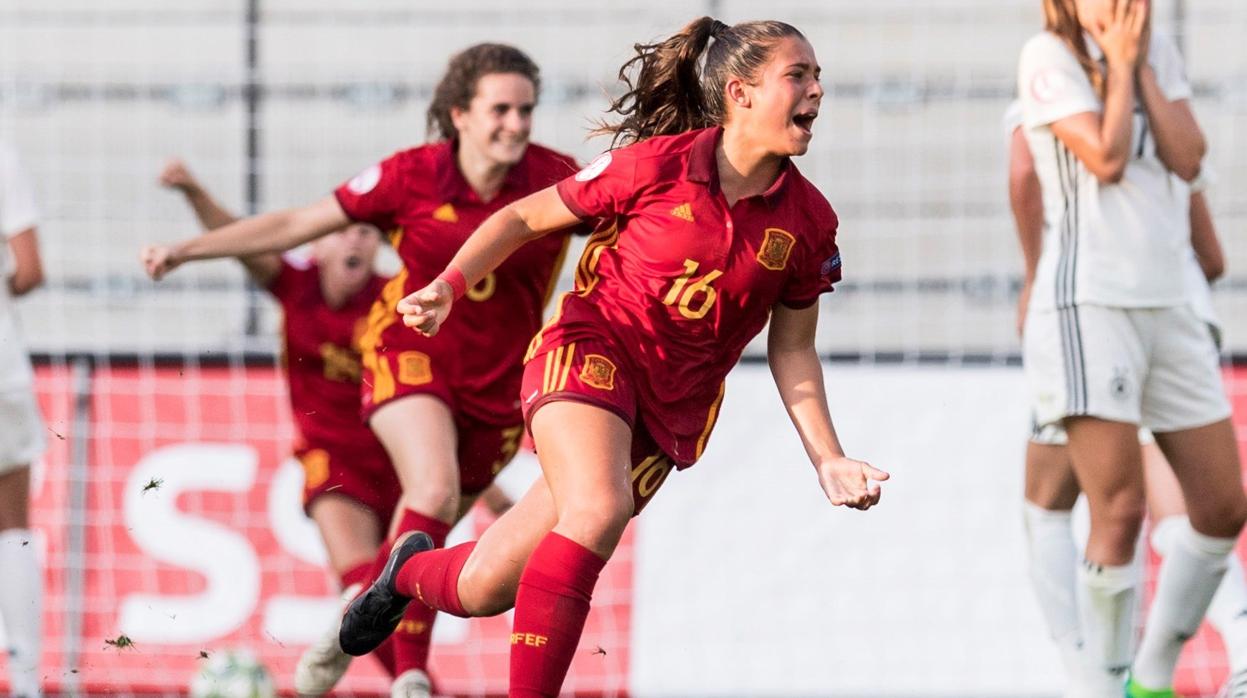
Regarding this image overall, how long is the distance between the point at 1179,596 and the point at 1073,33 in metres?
1.62

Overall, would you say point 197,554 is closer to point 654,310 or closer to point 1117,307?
point 654,310

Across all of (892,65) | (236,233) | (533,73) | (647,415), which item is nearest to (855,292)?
(892,65)

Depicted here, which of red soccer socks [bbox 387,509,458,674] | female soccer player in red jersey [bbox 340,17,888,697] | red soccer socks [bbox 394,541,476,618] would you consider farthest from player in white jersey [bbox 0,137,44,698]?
female soccer player in red jersey [bbox 340,17,888,697]

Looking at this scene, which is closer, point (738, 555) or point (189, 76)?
point (738, 555)

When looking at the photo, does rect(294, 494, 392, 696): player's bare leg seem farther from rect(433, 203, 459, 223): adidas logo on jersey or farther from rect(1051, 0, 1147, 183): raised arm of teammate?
rect(1051, 0, 1147, 183): raised arm of teammate

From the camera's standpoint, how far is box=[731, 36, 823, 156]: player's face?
14.0ft

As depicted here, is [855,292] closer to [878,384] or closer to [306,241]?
[878,384]

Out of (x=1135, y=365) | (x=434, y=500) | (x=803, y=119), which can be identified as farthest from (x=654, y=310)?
(x=1135, y=365)

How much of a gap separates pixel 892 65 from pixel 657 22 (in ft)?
3.79

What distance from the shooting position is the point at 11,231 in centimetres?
607

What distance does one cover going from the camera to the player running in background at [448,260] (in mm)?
5605

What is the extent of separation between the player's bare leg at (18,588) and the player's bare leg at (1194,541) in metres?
3.40

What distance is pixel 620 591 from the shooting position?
25.0 feet

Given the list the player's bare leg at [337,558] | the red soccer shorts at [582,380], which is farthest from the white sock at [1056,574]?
the player's bare leg at [337,558]
